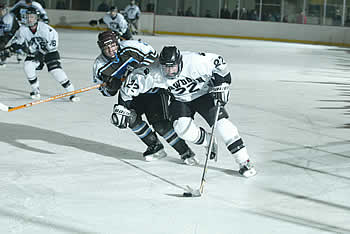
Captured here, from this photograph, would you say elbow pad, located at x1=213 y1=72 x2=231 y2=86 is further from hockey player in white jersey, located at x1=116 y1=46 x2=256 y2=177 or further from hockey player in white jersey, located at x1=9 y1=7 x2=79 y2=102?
hockey player in white jersey, located at x1=9 y1=7 x2=79 y2=102

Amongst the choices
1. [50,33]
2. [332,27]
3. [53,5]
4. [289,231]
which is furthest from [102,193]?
[53,5]

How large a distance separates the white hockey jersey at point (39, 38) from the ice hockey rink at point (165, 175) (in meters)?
0.62

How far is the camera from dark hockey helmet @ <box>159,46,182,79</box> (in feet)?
10.7

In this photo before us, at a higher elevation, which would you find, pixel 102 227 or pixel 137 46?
pixel 137 46

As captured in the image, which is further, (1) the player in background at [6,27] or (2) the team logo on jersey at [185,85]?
(1) the player in background at [6,27]

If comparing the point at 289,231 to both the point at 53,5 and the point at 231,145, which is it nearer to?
the point at 231,145

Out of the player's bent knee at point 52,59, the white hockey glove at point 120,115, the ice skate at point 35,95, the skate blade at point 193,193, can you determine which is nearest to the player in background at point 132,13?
the ice skate at point 35,95

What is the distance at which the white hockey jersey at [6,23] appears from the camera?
9.50 metres

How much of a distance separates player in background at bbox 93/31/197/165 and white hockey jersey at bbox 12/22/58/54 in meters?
2.19

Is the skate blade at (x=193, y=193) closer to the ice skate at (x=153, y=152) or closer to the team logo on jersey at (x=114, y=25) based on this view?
the ice skate at (x=153, y=152)

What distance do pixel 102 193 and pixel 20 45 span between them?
10.7 ft

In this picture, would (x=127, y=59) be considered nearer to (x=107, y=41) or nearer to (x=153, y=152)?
(x=107, y=41)

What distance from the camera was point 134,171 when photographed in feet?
12.0

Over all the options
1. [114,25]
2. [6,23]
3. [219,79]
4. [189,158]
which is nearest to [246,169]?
[189,158]
